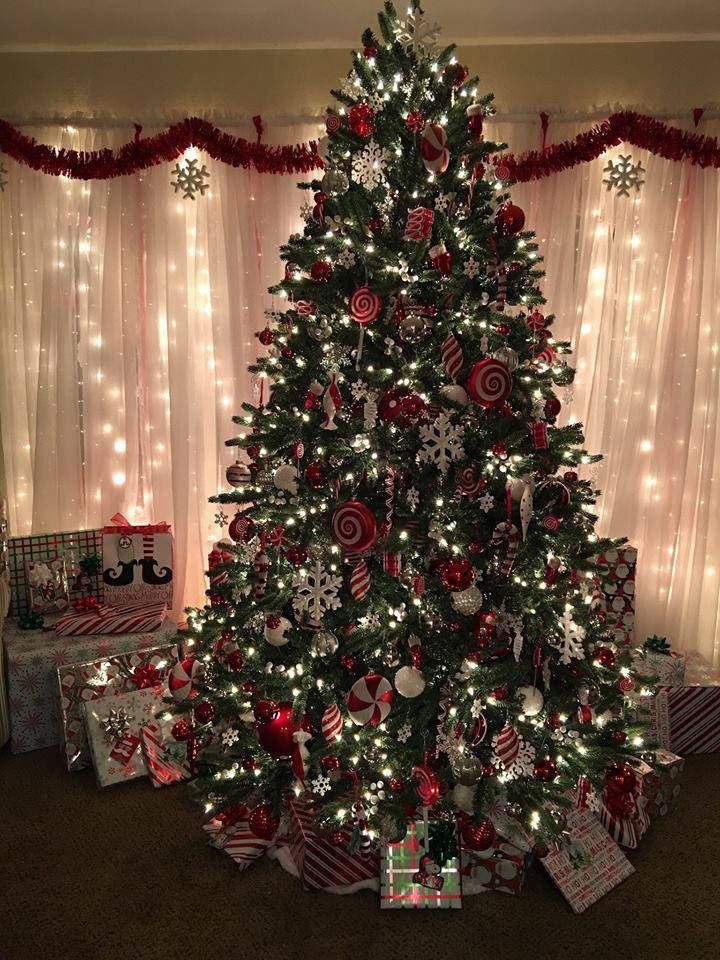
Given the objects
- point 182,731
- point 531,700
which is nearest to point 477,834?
point 531,700

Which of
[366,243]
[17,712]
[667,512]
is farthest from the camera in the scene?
[667,512]

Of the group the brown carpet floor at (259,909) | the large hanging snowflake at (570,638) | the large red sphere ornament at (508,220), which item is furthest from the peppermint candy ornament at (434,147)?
the brown carpet floor at (259,909)

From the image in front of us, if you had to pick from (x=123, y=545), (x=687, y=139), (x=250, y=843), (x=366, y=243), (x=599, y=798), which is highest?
(x=687, y=139)

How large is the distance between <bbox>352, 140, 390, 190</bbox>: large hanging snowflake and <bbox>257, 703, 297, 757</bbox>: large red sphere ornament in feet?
4.78

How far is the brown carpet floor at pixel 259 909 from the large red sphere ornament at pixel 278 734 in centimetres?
49

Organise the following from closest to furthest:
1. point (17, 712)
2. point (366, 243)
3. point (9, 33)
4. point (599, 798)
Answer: point (366, 243), point (599, 798), point (17, 712), point (9, 33)

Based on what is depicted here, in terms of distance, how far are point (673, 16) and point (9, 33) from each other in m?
2.75

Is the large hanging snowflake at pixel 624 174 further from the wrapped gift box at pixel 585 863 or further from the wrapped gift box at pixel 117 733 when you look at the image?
the wrapped gift box at pixel 117 733

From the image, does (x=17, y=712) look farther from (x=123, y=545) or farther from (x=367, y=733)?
(x=367, y=733)

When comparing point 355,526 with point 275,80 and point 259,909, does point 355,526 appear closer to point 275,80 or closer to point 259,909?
point 259,909

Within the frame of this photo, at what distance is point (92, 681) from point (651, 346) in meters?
2.72

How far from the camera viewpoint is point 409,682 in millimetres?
1963

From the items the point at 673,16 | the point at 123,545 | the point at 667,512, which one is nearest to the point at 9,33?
the point at 123,545

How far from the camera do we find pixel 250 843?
2320 mm
